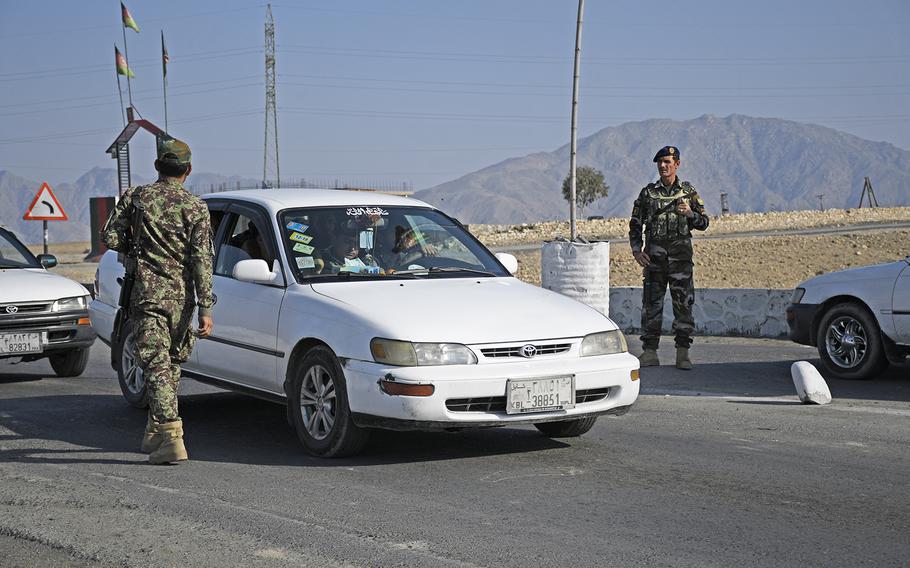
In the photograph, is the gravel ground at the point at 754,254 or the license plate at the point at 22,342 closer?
the license plate at the point at 22,342

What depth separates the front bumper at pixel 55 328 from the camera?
1100cm

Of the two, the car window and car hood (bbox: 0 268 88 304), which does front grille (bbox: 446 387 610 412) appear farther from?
car hood (bbox: 0 268 88 304)

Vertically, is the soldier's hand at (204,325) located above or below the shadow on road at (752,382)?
above

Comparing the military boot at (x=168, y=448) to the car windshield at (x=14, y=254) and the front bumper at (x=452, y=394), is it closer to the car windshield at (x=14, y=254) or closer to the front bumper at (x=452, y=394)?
the front bumper at (x=452, y=394)

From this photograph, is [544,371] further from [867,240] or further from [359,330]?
[867,240]

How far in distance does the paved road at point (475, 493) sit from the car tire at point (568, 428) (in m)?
0.10

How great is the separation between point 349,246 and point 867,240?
34905mm

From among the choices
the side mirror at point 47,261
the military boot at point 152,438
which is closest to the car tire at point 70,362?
the side mirror at point 47,261

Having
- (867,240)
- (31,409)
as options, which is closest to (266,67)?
(867,240)

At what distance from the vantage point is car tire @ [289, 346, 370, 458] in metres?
6.82

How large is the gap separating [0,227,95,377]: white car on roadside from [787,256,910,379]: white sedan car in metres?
6.91

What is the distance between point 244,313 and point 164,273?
0.93m

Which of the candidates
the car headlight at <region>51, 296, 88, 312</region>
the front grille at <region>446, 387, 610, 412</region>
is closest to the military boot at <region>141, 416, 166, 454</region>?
the front grille at <region>446, 387, 610, 412</region>

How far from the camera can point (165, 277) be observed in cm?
696
